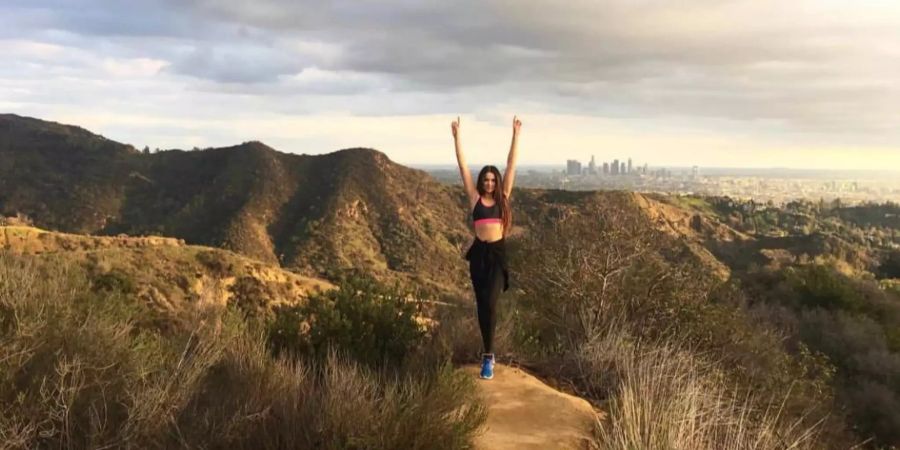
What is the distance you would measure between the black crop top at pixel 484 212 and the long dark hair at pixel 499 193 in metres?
0.05

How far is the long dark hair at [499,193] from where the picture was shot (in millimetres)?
5840

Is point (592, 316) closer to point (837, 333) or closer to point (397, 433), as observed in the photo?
point (397, 433)

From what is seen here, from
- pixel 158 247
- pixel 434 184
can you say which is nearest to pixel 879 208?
pixel 434 184

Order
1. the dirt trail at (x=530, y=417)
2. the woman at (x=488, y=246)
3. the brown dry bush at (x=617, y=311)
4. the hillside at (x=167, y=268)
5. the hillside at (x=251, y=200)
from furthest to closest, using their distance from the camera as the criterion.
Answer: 1. the hillside at (x=251, y=200)
2. the hillside at (x=167, y=268)
3. the brown dry bush at (x=617, y=311)
4. the woman at (x=488, y=246)
5. the dirt trail at (x=530, y=417)

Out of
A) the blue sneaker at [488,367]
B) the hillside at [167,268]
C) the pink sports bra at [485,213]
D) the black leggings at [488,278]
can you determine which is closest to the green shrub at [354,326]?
the blue sneaker at [488,367]

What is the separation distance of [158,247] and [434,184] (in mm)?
44160

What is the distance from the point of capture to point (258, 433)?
3707 millimetres

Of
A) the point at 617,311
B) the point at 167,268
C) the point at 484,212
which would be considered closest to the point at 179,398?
the point at 484,212

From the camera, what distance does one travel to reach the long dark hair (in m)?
5.84

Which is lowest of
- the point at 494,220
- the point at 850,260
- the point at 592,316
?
the point at 850,260

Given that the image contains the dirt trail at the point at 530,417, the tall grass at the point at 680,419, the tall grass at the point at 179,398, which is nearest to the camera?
the tall grass at the point at 179,398

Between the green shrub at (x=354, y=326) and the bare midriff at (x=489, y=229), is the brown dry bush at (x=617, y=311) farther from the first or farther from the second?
the bare midriff at (x=489, y=229)

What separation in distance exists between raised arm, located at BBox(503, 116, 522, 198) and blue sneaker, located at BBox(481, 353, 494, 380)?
1.55 metres

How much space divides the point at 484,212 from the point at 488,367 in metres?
1.46
